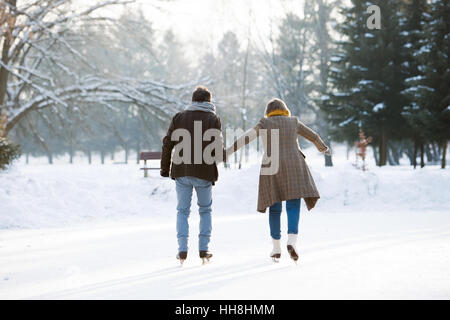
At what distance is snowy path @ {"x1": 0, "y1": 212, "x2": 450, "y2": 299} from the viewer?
4.61 meters

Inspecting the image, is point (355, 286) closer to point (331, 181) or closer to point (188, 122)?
point (188, 122)

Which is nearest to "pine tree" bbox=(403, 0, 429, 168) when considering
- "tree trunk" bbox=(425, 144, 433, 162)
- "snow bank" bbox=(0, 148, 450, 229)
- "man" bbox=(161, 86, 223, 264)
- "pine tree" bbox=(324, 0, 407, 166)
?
"pine tree" bbox=(324, 0, 407, 166)

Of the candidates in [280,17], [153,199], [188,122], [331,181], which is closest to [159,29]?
[153,199]

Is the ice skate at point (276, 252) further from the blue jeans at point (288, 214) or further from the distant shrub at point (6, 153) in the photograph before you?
the distant shrub at point (6, 153)

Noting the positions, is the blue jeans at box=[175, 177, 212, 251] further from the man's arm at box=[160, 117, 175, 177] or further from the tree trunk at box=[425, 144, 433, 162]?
the tree trunk at box=[425, 144, 433, 162]

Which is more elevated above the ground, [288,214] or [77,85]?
[77,85]

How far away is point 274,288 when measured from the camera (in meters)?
4.67

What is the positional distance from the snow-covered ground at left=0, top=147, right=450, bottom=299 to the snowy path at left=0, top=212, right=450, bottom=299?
0.01 m

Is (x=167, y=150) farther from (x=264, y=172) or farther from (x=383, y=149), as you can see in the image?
(x=383, y=149)

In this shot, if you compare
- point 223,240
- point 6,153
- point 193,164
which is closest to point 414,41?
point 6,153

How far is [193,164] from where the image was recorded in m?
5.80

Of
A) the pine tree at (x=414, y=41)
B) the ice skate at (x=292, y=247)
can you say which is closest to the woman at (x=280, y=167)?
the ice skate at (x=292, y=247)

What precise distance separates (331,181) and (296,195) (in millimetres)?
9558

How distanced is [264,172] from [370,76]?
20855 mm
